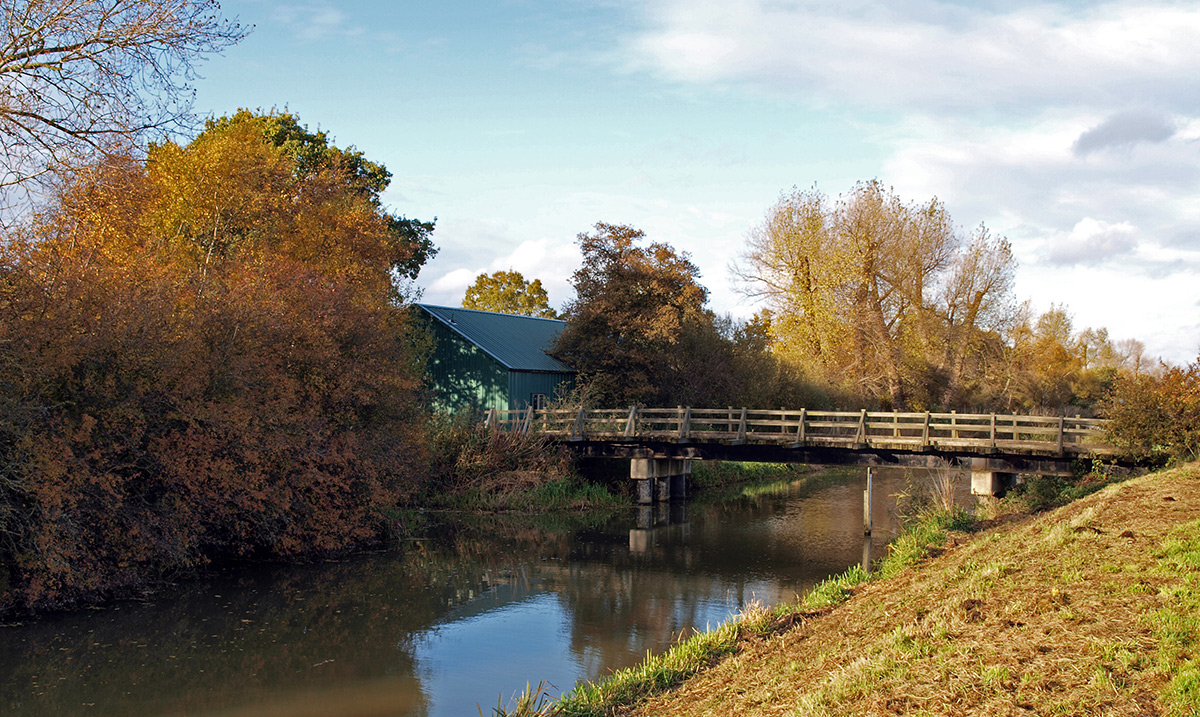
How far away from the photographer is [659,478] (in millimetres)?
30906

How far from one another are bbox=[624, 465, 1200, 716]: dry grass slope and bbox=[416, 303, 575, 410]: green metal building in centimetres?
2388

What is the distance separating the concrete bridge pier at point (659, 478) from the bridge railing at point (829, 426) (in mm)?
1228

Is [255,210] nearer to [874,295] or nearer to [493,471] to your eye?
[493,471]

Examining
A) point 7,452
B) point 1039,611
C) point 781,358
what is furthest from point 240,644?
point 781,358

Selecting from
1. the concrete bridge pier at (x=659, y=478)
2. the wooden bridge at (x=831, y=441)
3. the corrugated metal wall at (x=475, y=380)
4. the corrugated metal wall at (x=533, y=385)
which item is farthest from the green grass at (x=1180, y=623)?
the corrugated metal wall at (x=475, y=380)

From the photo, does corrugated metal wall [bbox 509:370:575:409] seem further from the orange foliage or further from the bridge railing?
the orange foliage

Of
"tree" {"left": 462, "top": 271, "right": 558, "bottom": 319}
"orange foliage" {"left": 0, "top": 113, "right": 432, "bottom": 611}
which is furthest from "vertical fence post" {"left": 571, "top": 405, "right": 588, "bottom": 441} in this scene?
"tree" {"left": 462, "top": 271, "right": 558, "bottom": 319}

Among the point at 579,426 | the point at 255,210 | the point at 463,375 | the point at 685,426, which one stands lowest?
the point at 579,426

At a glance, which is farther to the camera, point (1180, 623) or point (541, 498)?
point (541, 498)

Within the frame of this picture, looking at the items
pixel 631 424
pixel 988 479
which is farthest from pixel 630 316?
pixel 988 479

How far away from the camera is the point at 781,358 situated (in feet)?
125

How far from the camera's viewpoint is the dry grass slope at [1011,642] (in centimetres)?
602

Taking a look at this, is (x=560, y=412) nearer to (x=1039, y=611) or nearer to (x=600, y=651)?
(x=600, y=651)

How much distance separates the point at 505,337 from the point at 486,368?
3108 millimetres
